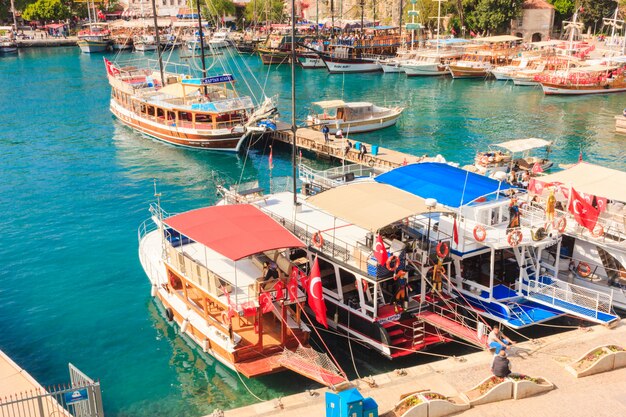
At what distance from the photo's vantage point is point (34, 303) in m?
28.0

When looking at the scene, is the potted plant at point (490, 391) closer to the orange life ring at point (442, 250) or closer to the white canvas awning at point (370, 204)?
the orange life ring at point (442, 250)

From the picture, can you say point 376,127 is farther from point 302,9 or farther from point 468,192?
point 302,9

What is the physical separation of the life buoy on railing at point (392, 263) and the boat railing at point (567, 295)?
592cm

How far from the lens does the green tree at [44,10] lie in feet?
525

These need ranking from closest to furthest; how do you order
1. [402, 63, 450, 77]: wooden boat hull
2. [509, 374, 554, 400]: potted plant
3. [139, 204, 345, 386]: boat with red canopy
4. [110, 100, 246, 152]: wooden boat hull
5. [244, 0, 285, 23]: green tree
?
[509, 374, 554, 400]: potted plant
[139, 204, 345, 386]: boat with red canopy
[110, 100, 246, 152]: wooden boat hull
[402, 63, 450, 77]: wooden boat hull
[244, 0, 285, 23]: green tree

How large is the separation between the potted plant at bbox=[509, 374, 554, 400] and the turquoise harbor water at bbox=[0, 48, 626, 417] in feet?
16.8

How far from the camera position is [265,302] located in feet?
69.5

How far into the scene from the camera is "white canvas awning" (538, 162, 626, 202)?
989 inches

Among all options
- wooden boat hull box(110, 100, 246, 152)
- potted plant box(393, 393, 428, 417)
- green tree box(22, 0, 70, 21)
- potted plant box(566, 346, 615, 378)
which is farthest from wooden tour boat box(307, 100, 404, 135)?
green tree box(22, 0, 70, 21)

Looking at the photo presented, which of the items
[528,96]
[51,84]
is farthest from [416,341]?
[51,84]

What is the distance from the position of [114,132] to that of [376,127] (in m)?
26.6

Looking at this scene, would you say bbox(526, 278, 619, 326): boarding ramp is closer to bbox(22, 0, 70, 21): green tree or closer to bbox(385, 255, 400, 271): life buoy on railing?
bbox(385, 255, 400, 271): life buoy on railing

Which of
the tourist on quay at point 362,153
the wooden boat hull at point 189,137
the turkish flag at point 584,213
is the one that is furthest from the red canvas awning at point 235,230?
the wooden boat hull at point 189,137

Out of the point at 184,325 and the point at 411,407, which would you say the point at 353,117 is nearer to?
the point at 184,325
